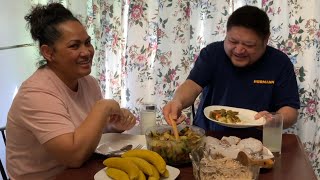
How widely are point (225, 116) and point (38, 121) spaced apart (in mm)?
782

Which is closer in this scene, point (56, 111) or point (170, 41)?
point (56, 111)

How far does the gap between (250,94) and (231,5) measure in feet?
2.52

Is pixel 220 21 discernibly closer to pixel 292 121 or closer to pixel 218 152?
pixel 292 121

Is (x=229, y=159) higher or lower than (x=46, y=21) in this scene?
lower

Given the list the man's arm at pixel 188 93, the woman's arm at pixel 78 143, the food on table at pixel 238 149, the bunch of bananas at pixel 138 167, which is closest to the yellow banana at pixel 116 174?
the bunch of bananas at pixel 138 167

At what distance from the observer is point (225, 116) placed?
1.64 m

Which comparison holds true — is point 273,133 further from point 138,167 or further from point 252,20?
point 252,20

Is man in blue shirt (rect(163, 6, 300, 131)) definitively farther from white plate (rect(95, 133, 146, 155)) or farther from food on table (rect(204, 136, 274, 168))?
food on table (rect(204, 136, 274, 168))

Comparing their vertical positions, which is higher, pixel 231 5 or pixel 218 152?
pixel 231 5

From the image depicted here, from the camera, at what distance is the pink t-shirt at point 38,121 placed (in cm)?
134

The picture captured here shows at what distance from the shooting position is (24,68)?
9.06 ft

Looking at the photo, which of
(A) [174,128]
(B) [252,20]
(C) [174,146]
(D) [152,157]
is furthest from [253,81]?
(D) [152,157]

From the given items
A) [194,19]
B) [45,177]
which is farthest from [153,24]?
[45,177]

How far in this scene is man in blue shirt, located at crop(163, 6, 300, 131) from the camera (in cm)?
182
